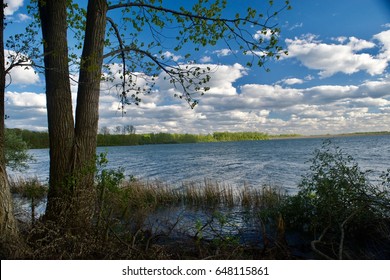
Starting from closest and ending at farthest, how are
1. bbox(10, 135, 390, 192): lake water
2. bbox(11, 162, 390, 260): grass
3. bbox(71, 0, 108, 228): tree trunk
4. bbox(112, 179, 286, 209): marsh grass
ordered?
bbox(11, 162, 390, 260): grass → bbox(71, 0, 108, 228): tree trunk → bbox(112, 179, 286, 209): marsh grass → bbox(10, 135, 390, 192): lake water

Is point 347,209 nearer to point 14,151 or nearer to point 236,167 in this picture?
point 14,151

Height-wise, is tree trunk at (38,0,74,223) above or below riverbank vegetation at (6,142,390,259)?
above

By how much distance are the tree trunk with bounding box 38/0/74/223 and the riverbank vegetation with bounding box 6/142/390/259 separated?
634mm

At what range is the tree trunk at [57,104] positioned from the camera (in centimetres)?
602

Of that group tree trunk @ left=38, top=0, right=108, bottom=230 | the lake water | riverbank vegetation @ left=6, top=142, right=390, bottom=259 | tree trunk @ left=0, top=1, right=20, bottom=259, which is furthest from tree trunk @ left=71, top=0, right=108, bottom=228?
tree trunk @ left=0, top=1, right=20, bottom=259

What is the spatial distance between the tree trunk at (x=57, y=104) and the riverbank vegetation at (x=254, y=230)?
634 mm

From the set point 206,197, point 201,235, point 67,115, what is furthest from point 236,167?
point 67,115

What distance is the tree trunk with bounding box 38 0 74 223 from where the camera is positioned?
237 inches

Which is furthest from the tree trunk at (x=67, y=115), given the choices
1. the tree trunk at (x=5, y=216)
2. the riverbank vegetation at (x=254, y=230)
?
the tree trunk at (x=5, y=216)

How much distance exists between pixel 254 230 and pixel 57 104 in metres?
6.47

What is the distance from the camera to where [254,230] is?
9.18 meters

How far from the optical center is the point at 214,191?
14961 mm

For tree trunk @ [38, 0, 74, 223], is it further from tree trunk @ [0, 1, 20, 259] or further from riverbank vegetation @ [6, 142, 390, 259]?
tree trunk @ [0, 1, 20, 259]

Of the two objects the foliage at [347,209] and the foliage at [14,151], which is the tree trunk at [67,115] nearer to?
the foliage at [347,209]
